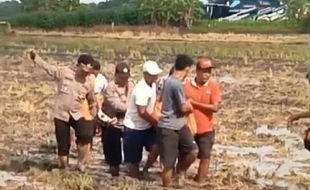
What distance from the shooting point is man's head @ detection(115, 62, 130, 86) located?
382 inches

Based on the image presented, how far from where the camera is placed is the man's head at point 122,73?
31.9 ft

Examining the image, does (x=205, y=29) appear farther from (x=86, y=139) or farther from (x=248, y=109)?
(x=86, y=139)

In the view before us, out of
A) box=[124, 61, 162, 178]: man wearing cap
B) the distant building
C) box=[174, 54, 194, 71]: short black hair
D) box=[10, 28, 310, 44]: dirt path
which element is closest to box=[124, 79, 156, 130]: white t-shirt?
box=[124, 61, 162, 178]: man wearing cap

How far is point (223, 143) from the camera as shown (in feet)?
43.8

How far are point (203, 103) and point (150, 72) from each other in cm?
66

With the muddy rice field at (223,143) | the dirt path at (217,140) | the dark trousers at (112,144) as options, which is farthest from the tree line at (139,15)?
the dark trousers at (112,144)

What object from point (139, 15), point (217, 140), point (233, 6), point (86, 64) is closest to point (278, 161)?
point (217, 140)

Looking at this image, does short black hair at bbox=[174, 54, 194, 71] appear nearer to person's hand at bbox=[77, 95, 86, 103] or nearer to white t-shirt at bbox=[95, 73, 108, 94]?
person's hand at bbox=[77, 95, 86, 103]

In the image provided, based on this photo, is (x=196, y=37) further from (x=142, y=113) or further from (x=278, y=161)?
(x=142, y=113)

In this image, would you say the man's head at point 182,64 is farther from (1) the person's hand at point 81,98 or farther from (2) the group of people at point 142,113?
(1) the person's hand at point 81,98

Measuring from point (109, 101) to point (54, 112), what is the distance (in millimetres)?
684

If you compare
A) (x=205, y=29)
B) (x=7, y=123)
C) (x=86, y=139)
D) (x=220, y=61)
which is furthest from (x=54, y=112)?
(x=205, y=29)

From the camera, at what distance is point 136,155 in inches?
386

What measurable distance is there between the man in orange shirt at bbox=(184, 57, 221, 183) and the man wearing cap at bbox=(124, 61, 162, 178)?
40cm
